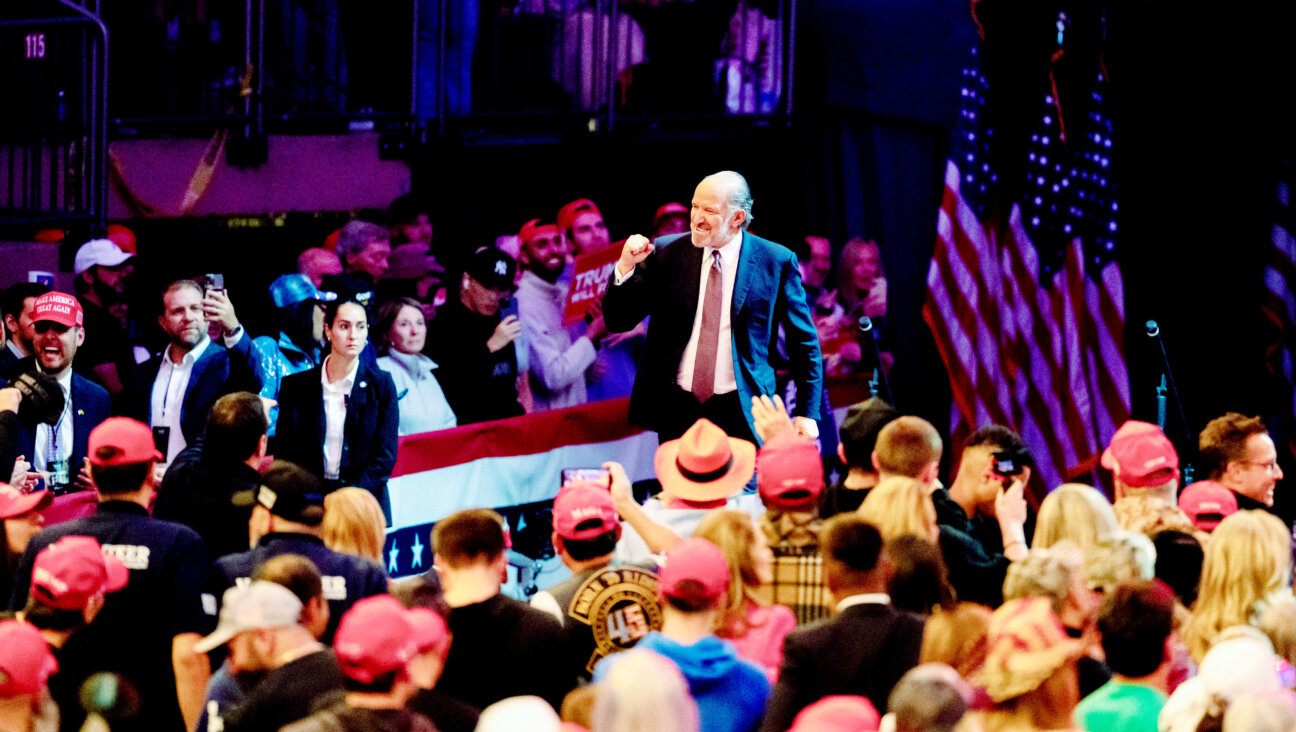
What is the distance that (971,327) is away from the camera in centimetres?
1115

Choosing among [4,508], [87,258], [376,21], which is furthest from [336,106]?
[4,508]

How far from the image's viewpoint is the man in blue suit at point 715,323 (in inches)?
269

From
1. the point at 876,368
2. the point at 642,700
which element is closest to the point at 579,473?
the point at 876,368

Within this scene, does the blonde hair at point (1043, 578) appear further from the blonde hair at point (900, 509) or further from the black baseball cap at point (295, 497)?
the black baseball cap at point (295, 497)

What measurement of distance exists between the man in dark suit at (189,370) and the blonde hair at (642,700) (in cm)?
397

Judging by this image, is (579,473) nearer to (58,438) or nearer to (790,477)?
(58,438)

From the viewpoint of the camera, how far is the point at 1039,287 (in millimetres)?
11414

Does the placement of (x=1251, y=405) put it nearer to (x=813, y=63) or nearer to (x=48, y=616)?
(x=813, y=63)

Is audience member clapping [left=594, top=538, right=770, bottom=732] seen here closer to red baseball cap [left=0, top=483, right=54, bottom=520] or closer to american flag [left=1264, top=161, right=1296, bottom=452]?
red baseball cap [left=0, top=483, right=54, bottom=520]

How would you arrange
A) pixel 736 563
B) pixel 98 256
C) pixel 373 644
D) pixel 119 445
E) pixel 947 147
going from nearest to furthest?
pixel 373 644 → pixel 736 563 → pixel 119 445 → pixel 98 256 → pixel 947 147

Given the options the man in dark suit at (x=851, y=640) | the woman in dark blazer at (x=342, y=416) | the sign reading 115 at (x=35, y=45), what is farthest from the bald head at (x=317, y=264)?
the man in dark suit at (x=851, y=640)

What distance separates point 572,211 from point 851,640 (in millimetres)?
5280

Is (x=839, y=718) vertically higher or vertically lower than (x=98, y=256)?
lower

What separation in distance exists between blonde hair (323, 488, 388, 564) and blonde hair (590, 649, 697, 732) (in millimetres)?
1931
